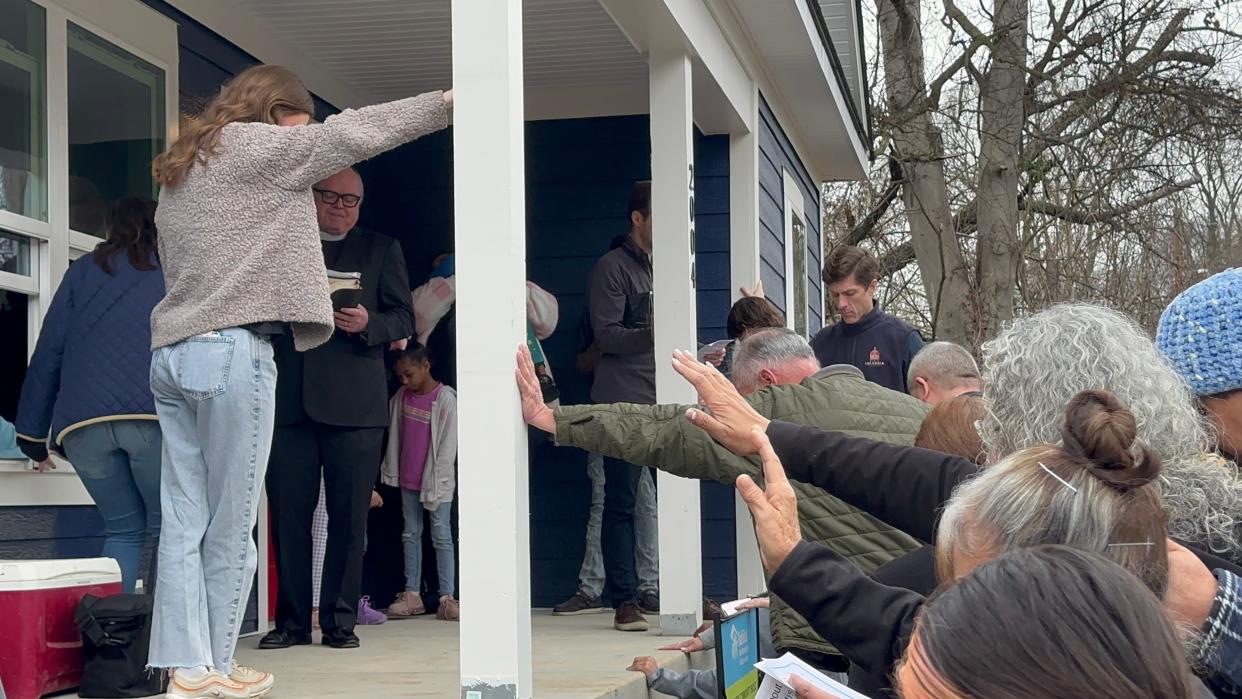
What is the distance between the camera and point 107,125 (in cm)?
503

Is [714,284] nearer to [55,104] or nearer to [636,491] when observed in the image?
[636,491]

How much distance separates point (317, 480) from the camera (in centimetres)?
493

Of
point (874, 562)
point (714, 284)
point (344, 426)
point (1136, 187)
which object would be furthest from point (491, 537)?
point (1136, 187)

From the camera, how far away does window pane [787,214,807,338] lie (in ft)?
32.3

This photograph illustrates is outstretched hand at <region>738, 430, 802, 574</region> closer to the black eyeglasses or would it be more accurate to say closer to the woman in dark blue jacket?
the woman in dark blue jacket

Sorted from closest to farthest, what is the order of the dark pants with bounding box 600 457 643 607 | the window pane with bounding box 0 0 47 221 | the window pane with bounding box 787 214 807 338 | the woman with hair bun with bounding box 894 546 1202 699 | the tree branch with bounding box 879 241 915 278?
the woman with hair bun with bounding box 894 546 1202 699 → the window pane with bounding box 0 0 47 221 → the dark pants with bounding box 600 457 643 607 → the window pane with bounding box 787 214 807 338 → the tree branch with bounding box 879 241 915 278

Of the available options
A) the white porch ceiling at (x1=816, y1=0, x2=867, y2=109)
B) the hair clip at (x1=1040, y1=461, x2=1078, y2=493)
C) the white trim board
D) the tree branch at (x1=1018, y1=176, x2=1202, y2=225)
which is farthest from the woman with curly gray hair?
the tree branch at (x1=1018, y1=176, x2=1202, y2=225)

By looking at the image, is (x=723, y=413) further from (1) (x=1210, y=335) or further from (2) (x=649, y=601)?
(2) (x=649, y=601)

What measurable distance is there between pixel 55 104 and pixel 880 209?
14.7 m

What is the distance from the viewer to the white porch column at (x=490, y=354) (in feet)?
11.1

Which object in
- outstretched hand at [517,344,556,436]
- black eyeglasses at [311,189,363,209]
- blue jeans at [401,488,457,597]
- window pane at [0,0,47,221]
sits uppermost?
window pane at [0,0,47,221]

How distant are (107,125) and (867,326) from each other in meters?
3.31

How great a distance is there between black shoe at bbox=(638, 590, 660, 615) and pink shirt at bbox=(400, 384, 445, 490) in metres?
1.19

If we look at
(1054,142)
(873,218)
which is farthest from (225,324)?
(873,218)
